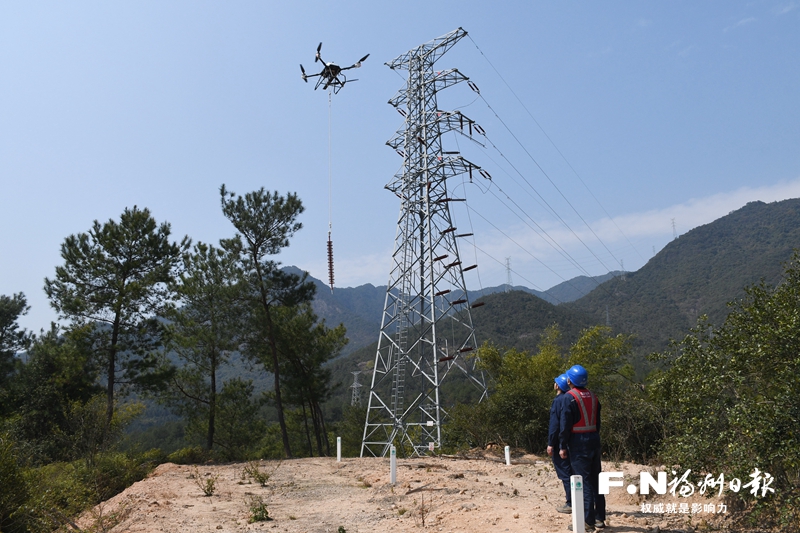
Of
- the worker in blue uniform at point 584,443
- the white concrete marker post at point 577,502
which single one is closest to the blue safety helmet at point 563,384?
the worker in blue uniform at point 584,443

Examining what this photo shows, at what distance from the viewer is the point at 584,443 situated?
676cm

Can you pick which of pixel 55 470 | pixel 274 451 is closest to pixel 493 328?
pixel 274 451

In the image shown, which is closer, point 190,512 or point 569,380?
point 569,380

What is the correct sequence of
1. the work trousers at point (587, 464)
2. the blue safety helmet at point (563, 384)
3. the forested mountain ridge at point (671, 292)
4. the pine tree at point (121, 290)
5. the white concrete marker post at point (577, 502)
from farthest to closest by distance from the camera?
the forested mountain ridge at point (671, 292), the pine tree at point (121, 290), the blue safety helmet at point (563, 384), the work trousers at point (587, 464), the white concrete marker post at point (577, 502)

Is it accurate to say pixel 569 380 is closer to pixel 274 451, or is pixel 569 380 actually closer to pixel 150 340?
pixel 150 340

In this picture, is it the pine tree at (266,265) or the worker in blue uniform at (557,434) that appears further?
the pine tree at (266,265)

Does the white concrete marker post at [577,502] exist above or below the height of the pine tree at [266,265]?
below

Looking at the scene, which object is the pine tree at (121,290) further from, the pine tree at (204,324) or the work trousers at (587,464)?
the work trousers at (587,464)

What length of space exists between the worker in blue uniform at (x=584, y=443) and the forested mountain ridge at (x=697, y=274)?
335 ft

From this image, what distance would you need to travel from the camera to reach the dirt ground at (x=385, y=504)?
24.5ft

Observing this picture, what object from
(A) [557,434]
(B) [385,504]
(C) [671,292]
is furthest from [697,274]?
Answer: (A) [557,434]

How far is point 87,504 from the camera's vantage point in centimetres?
1138

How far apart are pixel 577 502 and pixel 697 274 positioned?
6033 inches

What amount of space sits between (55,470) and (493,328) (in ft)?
338
